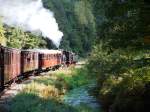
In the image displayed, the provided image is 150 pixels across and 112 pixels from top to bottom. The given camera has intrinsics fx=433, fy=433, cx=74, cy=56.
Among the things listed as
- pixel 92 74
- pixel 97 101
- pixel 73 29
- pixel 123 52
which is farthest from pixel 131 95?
pixel 73 29

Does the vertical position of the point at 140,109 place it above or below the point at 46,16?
below

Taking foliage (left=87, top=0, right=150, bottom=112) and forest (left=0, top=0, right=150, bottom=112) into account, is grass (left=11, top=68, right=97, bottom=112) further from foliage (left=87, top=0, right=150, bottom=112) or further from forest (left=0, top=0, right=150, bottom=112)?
foliage (left=87, top=0, right=150, bottom=112)

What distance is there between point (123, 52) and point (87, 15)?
83.0 m

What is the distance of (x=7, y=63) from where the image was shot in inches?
870

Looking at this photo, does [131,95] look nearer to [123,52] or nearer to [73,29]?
[123,52]

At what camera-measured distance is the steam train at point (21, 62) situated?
21.3 metres

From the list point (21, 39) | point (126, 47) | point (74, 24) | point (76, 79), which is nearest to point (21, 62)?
point (126, 47)

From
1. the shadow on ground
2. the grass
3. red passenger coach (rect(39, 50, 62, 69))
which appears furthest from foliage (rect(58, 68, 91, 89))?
the shadow on ground

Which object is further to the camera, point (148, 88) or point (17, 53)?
point (17, 53)

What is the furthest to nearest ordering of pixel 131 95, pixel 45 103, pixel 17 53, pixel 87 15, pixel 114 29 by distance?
pixel 87 15
pixel 17 53
pixel 131 95
pixel 45 103
pixel 114 29

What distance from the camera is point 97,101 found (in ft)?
97.8

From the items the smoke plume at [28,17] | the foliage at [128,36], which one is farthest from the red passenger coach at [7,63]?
the smoke plume at [28,17]

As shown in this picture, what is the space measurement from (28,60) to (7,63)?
10125 mm

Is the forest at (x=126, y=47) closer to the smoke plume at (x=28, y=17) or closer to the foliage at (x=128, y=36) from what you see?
the foliage at (x=128, y=36)
